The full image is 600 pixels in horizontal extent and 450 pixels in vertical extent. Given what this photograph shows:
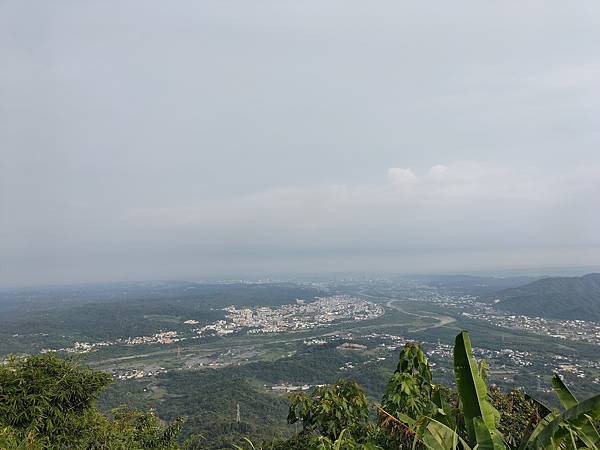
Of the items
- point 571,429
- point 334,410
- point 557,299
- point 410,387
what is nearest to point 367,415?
point 334,410

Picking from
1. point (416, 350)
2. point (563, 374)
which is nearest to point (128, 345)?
point (563, 374)

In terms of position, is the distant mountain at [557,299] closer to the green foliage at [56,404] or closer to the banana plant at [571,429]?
the green foliage at [56,404]

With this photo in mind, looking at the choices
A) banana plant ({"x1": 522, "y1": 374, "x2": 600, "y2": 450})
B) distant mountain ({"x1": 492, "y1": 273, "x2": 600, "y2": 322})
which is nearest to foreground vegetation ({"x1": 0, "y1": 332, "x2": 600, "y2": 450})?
banana plant ({"x1": 522, "y1": 374, "x2": 600, "y2": 450})

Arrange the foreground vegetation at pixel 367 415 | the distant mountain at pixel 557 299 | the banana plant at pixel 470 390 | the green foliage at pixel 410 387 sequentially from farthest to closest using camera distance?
the distant mountain at pixel 557 299 < the green foliage at pixel 410 387 < the banana plant at pixel 470 390 < the foreground vegetation at pixel 367 415

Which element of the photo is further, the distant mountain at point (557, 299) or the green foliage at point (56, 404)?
the distant mountain at point (557, 299)

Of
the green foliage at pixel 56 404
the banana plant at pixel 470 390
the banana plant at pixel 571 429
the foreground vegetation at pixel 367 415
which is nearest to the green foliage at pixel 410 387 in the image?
the foreground vegetation at pixel 367 415

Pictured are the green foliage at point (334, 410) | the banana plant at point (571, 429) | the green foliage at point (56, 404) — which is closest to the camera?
the banana plant at point (571, 429)
